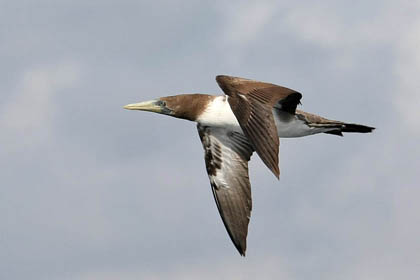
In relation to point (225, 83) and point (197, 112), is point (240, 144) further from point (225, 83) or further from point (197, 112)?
point (225, 83)

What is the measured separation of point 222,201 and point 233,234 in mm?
1034

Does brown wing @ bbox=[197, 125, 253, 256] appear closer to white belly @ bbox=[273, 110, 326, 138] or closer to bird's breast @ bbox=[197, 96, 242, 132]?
bird's breast @ bbox=[197, 96, 242, 132]

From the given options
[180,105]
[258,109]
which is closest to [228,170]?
[180,105]

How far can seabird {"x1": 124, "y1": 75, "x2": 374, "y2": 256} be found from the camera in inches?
722

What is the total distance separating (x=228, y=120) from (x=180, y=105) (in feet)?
4.33

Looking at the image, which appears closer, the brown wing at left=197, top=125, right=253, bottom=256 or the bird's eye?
the bird's eye

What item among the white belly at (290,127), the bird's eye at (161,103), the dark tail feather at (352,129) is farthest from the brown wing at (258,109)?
the dark tail feather at (352,129)

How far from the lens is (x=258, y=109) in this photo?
1759 cm

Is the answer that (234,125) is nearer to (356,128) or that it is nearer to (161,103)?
(161,103)

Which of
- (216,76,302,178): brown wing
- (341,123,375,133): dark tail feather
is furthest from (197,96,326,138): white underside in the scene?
(216,76,302,178): brown wing

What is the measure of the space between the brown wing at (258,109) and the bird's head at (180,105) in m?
1.93

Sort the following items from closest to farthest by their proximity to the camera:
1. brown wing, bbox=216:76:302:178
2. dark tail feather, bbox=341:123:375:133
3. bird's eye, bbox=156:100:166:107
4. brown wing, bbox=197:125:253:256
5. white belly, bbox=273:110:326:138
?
brown wing, bbox=216:76:302:178 < white belly, bbox=273:110:326:138 < bird's eye, bbox=156:100:166:107 < dark tail feather, bbox=341:123:375:133 < brown wing, bbox=197:125:253:256

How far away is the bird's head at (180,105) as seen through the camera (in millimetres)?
21500

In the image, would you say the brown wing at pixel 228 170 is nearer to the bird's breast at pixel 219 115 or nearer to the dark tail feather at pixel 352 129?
the bird's breast at pixel 219 115
